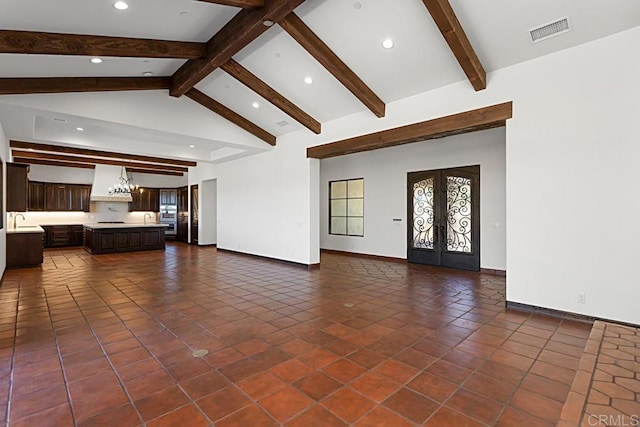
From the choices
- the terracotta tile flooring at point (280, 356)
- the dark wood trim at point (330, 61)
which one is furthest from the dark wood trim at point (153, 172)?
the dark wood trim at point (330, 61)

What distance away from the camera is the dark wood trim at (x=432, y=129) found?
4.42m

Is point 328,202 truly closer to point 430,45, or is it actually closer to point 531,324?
point 430,45

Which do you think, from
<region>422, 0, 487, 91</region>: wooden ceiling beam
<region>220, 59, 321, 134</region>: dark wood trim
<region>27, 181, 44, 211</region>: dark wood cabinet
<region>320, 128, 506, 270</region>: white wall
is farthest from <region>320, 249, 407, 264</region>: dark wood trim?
<region>27, 181, 44, 211</region>: dark wood cabinet

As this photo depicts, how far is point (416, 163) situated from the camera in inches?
313

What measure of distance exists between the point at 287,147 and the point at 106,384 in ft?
20.4

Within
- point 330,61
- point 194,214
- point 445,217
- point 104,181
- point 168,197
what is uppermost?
point 330,61

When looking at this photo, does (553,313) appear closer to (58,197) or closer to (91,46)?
(91,46)

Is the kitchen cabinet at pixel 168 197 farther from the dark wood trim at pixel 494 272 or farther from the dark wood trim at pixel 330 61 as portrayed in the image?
the dark wood trim at pixel 494 272

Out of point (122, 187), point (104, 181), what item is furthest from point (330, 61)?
point (104, 181)

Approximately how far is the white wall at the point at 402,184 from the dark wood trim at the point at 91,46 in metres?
5.24

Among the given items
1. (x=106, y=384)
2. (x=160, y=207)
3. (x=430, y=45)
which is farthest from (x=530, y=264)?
(x=160, y=207)

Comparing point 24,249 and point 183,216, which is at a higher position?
point 183,216

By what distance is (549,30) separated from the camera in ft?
12.0

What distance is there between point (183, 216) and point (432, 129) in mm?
11815
